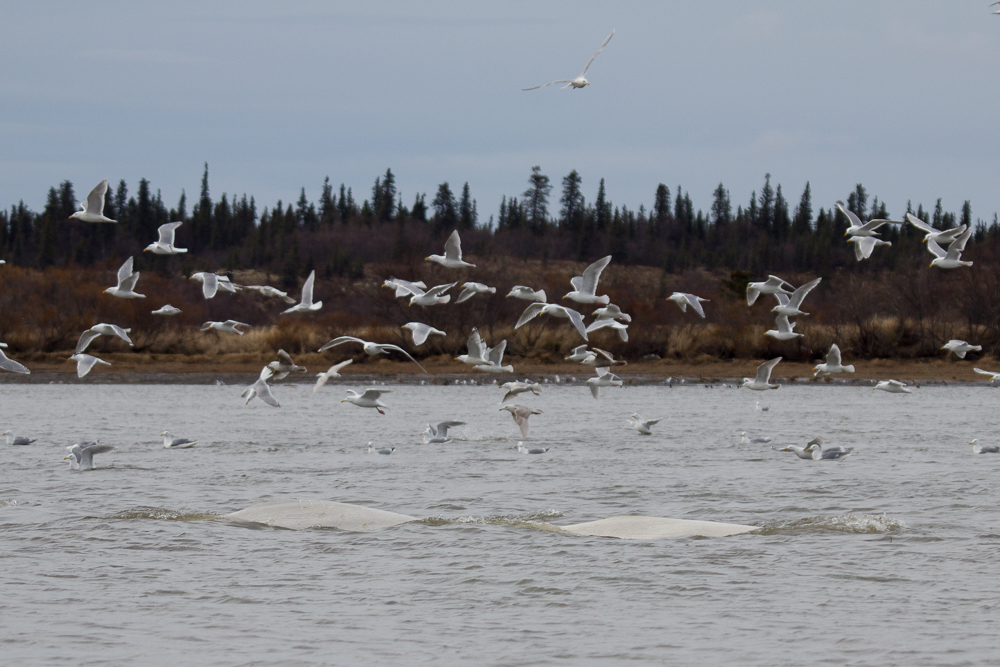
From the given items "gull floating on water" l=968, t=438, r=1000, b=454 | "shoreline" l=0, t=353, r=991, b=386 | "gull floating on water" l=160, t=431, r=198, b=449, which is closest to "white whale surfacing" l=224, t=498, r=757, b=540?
"gull floating on water" l=160, t=431, r=198, b=449

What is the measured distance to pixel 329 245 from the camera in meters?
113

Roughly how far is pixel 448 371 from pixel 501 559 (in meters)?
36.8

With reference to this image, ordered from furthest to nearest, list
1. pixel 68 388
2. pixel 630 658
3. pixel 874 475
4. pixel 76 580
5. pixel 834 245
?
pixel 834 245 < pixel 68 388 < pixel 874 475 < pixel 76 580 < pixel 630 658

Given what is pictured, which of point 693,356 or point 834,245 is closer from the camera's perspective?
point 693,356

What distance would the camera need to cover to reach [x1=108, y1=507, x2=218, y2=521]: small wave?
14.4m

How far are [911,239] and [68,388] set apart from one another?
87547 mm

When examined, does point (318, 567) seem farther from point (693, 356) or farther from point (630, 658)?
point (693, 356)

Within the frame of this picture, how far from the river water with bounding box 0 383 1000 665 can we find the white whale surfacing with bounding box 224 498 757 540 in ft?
0.98

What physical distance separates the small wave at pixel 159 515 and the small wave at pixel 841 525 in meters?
6.74

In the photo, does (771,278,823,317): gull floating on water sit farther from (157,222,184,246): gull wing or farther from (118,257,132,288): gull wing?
(118,257,132,288): gull wing

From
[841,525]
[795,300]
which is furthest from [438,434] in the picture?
[841,525]

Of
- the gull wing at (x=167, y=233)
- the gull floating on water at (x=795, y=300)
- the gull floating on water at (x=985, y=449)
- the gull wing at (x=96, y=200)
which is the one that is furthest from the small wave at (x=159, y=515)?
the gull floating on water at (x=985, y=449)

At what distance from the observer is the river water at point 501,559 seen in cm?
899

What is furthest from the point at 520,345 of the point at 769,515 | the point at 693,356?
the point at 769,515
